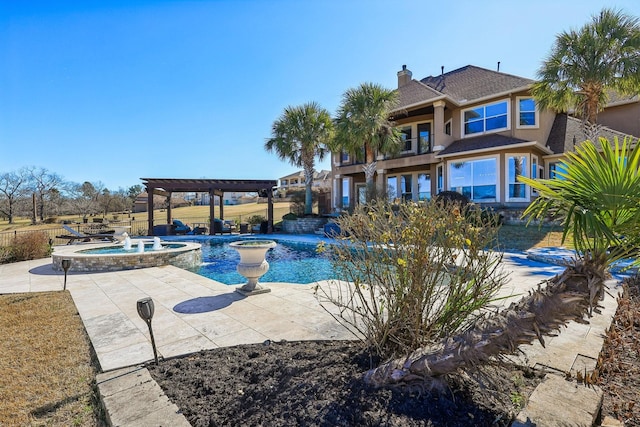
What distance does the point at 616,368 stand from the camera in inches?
122

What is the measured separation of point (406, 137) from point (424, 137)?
1417 mm

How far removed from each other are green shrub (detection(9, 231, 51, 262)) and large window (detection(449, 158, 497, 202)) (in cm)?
2019

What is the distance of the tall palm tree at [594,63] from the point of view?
1287cm

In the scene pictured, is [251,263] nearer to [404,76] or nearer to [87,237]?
[87,237]

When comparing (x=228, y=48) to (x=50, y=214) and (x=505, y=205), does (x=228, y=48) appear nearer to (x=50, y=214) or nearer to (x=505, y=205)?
(x=505, y=205)

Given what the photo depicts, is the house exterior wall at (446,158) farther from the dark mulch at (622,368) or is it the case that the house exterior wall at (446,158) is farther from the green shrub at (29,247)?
the green shrub at (29,247)

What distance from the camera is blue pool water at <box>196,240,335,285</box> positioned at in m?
9.70

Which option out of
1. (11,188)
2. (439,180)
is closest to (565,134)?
(439,180)

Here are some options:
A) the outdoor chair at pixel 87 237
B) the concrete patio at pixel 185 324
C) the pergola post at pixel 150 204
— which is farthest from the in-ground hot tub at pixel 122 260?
the pergola post at pixel 150 204

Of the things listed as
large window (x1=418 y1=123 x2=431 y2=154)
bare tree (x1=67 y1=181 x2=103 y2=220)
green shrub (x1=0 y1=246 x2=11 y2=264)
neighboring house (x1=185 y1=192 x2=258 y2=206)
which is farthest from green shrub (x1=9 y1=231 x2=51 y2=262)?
neighboring house (x1=185 y1=192 x2=258 y2=206)

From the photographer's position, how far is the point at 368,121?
62.2ft

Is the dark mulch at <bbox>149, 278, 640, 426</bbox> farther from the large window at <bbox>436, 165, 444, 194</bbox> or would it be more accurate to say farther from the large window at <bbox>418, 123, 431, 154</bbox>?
the large window at <bbox>418, 123, 431, 154</bbox>

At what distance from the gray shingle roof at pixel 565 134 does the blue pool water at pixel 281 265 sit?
15933 millimetres

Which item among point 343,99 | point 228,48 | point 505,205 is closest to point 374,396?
point 228,48
